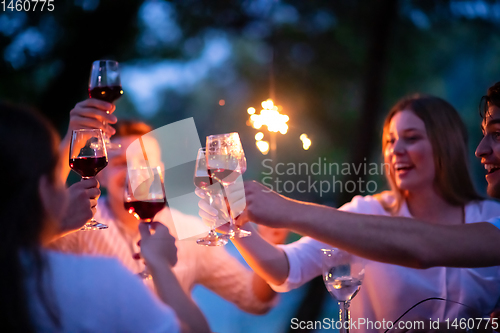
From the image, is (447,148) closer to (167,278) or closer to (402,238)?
(402,238)

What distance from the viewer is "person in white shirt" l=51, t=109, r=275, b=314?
213cm

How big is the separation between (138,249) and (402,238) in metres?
1.49

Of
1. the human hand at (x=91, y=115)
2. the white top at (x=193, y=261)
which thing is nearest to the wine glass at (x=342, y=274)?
the human hand at (x=91, y=115)

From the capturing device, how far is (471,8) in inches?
119

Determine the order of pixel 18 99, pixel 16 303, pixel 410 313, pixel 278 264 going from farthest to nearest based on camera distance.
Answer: pixel 18 99
pixel 278 264
pixel 410 313
pixel 16 303

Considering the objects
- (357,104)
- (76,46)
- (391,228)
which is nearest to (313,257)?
(391,228)

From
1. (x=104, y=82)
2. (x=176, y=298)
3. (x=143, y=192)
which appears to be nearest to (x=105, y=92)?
(x=104, y=82)

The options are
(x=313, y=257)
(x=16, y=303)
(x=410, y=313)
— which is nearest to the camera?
(x=16, y=303)

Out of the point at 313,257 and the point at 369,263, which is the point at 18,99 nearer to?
the point at 313,257

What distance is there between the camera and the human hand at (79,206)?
116 cm

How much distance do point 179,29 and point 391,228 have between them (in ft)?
7.98

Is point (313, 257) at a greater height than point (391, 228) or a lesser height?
lesser

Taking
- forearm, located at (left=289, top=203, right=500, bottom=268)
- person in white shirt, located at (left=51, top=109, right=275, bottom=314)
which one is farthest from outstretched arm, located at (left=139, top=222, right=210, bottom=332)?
person in white shirt, located at (left=51, top=109, right=275, bottom=314)

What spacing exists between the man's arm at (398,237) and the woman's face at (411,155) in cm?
75
